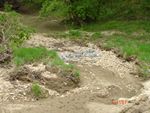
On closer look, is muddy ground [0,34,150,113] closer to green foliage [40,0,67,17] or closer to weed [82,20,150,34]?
weed [82,20,150,34]

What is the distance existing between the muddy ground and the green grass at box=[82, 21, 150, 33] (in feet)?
18.4

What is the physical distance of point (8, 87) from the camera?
12.5 meters

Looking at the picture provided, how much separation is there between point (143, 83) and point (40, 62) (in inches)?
118

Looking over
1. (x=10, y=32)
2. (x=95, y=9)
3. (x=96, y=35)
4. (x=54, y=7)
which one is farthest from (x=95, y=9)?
(x=10, y=32)

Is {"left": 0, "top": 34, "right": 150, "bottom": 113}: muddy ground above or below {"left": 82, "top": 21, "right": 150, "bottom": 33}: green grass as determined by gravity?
above

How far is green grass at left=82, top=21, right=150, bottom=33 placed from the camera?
22484 mm

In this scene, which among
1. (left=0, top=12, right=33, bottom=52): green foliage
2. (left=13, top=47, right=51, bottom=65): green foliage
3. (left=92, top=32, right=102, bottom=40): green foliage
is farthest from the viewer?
(left=92, top=32, right=102, bottom=40): green foliage

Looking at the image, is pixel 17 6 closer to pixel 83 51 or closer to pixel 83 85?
pixel 83 51

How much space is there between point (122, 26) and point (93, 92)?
34.7 ft

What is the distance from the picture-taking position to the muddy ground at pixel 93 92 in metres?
11.7

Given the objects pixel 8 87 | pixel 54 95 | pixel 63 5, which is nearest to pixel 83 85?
pixel 54 95

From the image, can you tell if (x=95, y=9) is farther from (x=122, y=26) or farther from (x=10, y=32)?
(x=10, y=32)

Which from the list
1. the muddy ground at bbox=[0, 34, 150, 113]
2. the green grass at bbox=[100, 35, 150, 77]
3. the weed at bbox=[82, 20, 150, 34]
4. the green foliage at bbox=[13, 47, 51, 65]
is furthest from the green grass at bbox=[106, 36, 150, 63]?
the green foliage at bbox=[13, 47, 51, 65]

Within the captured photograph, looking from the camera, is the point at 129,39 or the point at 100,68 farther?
the point at 129,39
